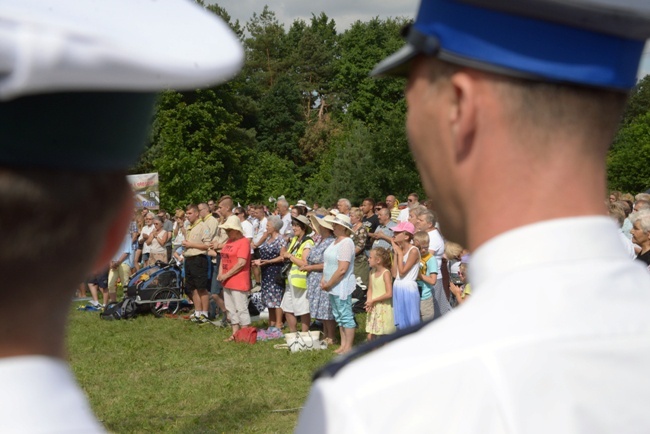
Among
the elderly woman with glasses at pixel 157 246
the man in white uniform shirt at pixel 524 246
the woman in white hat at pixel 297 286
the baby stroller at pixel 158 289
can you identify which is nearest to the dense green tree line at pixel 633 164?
the elderly woman with glasses at pixel 157 246

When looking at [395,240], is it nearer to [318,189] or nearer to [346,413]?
[346,413]

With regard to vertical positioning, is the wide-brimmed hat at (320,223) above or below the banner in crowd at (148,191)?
above

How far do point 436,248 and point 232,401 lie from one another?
10.9ft

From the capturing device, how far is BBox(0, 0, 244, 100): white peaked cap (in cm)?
95

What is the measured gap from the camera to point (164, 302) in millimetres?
15156

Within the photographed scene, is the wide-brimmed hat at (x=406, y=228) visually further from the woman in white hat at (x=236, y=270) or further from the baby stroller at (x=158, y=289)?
the baby stroller at (x=158, y=289)

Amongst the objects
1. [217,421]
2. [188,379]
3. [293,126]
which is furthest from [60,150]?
[293,126]

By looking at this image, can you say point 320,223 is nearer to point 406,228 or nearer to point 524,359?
point 406,228

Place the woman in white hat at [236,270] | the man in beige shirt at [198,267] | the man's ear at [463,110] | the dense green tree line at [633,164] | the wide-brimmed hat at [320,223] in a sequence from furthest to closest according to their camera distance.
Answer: the dense green tree line at [633,164] → the man in beige shirt at [198,267] → the woman in white hat at [236,270] → the wide-brimmed hat at [320,223] → the man's ear at [463,110]

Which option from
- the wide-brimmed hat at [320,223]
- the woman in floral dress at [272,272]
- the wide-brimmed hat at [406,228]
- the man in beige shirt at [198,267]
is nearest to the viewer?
the wide-brimmed hat at [406,228]

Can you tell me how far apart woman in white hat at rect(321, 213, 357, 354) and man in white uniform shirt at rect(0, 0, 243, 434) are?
9.63 meters

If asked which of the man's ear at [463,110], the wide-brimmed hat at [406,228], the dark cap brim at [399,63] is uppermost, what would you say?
the dark cap brim at [399,63]

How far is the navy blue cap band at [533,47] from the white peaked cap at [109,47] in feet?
1.38

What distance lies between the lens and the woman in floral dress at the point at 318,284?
11.4 metres
